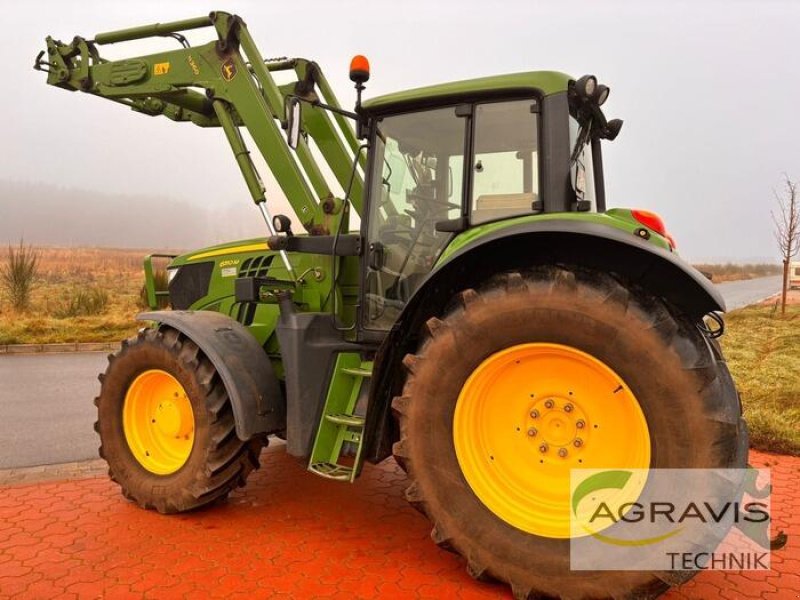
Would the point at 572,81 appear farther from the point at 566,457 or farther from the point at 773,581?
the point at 773,581

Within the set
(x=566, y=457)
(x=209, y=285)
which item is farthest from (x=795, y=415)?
(x=209, y=285)

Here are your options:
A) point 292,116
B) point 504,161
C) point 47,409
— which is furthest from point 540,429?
point 47,409

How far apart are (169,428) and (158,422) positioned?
133mm

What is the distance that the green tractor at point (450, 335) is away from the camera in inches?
97.6

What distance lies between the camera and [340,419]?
3.28m

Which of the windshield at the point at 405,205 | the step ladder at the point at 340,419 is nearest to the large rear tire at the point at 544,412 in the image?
the step ladder at the point at 340,419

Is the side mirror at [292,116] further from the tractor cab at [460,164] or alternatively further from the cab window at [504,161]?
the cab window at [504,161]

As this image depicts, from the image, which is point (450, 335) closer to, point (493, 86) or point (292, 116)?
point (493, 86)

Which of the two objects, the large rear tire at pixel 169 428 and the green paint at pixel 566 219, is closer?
the green paint at pixel 566 219

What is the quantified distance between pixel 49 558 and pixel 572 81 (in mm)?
3729

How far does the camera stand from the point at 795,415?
5926mm

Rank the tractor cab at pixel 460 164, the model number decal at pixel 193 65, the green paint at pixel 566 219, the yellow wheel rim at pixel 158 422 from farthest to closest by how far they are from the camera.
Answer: the model number decal at pixel 193 65 → the yellow wheel rim at pixel 158 422 → the tractor cab at pixel 460 164 → the green paint at pixel 566 219

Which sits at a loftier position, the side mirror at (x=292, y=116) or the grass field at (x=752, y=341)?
the side mirror at (x=292, y=116)

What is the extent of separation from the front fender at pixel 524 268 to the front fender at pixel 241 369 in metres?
0.76
